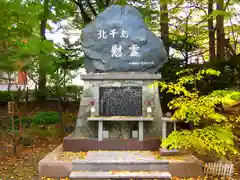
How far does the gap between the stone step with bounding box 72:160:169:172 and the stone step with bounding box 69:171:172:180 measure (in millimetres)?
123

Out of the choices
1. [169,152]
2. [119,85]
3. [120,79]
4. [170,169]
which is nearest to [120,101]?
[119,85]

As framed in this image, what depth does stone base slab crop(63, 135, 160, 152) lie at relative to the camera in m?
6.75

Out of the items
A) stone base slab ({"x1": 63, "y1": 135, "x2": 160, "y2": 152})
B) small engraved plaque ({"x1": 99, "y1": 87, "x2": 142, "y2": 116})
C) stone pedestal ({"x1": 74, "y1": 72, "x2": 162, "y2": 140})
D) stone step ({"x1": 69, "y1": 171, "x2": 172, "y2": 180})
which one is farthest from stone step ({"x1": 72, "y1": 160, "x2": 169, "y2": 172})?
small engraved plaque ({"x1": 99, "y1": 87, "x2": 142, "y2": 116})

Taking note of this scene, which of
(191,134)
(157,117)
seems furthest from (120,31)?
(191,134)

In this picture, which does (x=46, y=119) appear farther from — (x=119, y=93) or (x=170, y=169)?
(x=170, y=169)

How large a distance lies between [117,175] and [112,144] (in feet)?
5.49

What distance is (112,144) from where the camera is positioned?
677 centimetres

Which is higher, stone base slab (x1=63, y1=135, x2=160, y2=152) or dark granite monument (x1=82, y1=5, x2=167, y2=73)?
dark granite monument (x1=82, y1=5, x2=167, y2=73)

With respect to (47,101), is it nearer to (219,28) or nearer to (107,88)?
(107,88)

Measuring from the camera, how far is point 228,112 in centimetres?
916

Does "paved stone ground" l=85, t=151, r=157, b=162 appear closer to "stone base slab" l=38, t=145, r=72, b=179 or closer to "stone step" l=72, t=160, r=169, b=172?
"stone step" l=72, t=160, r=169, b=172

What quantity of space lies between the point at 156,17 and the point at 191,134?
728 centimetres

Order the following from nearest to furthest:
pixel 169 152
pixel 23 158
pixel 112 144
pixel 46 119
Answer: pixel 169 152 < pixel 112 144 < pixel 23 158 < pixel 46 119

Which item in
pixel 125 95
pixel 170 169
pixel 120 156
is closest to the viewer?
pixel 170 169
